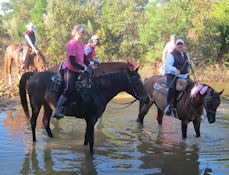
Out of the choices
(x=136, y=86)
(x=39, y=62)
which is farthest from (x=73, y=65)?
(x=39, y=62)

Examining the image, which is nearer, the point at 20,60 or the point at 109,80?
the point at 109,80

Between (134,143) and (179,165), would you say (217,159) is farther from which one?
(134,143)

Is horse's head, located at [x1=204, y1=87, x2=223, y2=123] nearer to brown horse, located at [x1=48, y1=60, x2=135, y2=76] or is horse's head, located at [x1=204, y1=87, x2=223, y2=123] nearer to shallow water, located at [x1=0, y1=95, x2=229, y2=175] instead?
shallow water, located at [x1=0, y1=95, x2=229, y2=175]

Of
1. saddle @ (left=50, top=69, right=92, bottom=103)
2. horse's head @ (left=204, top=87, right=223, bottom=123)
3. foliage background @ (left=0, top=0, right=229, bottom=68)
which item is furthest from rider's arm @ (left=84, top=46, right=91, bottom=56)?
foliage background @ (left=0, top=0, right=229, bottom=68)

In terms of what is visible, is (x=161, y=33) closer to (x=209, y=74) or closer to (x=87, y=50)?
(x=209, y=74)

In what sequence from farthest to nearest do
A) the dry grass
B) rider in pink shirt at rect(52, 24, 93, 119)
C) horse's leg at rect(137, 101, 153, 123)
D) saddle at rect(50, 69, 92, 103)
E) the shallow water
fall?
the dry grass < horse's leg at rect(137, 101, 153, 123) < saddle at rect(50, 69, 92, 103) < rider in pink shirt at rect(52, 24, 93, 119) < the shallow water

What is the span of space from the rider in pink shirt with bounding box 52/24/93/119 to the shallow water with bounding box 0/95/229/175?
1.08 metres

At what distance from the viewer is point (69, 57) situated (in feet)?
20.9

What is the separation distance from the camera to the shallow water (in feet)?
19.4

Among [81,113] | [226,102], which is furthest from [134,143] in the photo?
[226,102]

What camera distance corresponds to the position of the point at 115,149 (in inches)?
279

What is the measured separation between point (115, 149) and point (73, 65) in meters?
2.16

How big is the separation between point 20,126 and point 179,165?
4.89 m

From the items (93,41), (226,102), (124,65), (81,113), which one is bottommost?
(226,102)
